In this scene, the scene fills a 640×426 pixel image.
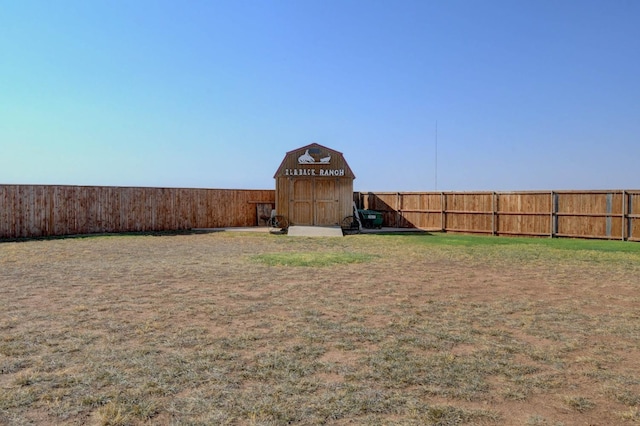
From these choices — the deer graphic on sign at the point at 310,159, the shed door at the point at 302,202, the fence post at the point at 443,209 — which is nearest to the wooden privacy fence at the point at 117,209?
the shed door at the point at 302,202

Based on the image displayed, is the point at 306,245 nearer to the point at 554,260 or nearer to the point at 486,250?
the point at 486,250

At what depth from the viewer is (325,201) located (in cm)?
2252

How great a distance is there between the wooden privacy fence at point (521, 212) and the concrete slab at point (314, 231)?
5.27 metres

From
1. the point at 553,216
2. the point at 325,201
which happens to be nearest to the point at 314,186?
the point at 325,201

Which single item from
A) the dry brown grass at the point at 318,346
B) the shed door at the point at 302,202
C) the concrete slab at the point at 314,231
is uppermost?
the shed door at the point at 302,202

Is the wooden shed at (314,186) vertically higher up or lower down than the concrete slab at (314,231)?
higher up

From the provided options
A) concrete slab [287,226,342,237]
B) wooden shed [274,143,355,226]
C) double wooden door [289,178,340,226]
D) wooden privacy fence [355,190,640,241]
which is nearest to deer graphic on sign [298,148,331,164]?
wooden shed [274,143,355,226]

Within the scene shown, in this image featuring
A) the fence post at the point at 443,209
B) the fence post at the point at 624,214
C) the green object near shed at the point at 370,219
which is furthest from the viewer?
the green object near shed at the point at 370,219

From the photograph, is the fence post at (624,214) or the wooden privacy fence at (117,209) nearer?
the fence post at (624,214)

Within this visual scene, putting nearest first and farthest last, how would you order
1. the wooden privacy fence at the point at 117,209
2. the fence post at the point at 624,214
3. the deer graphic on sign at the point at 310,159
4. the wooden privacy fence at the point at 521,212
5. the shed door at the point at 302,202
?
the fence post at the point at 624,214
the wooden privacy fence at the point at 521,212
the wooden privacy fence at the point at 117,209
the deer graphic on sign at the point at 310,159
the shed door at the point at 302,202

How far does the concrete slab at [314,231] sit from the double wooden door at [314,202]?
1.25 meters

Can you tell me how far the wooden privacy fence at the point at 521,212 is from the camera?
18.1 metres

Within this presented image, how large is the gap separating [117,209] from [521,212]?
18.5 m

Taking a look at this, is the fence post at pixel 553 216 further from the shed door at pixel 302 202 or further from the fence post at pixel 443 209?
the shed door at pixel 302 202
